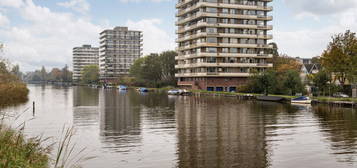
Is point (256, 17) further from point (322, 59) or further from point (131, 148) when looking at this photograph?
point (131, 148)

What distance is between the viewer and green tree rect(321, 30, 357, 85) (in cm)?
7225

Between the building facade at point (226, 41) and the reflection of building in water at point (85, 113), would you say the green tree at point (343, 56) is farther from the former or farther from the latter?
the reflection of building in water at point (85, 113)

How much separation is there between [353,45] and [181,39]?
218 ft

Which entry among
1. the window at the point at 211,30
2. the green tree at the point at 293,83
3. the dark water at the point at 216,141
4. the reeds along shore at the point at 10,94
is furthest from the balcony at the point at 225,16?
the dark water at the point at 216,141

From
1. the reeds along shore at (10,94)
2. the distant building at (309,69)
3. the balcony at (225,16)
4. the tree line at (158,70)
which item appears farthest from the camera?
the tree line at (158,70)

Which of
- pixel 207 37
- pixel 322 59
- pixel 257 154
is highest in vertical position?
pixel 207 37

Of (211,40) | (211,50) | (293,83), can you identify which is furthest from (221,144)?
(211,40)

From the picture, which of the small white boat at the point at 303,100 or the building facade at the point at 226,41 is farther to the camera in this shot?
the building facade at the point at 226,41

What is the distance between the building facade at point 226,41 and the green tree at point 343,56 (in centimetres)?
3935

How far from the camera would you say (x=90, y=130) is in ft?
110

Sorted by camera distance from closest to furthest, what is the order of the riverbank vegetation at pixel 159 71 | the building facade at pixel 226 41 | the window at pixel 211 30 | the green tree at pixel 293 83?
the green tree at pixel 293 83 < the building facade at pixel 226 41 < the window at pixel 211 30 < the riverbank vegetation at pixel 159 71

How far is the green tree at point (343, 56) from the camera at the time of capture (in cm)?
7225

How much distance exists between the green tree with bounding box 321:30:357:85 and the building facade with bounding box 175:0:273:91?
39.3 m

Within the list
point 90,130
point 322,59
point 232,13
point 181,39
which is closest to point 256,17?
point 232,13
